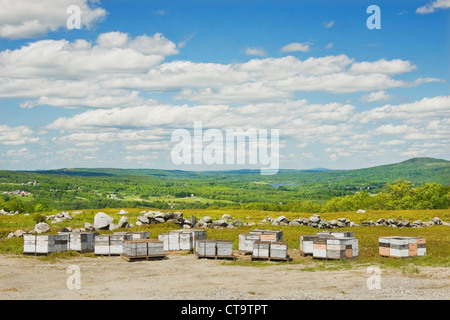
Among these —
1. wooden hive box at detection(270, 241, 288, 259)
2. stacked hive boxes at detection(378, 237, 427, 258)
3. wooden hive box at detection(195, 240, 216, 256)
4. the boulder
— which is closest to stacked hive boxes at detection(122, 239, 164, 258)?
wooden hive box at detection(195, 240, 216, 256)

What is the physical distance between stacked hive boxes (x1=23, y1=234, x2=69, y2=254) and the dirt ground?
93.4 inches

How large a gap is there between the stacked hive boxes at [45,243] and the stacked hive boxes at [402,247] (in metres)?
22.3

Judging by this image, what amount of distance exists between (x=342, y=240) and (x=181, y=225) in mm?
25258

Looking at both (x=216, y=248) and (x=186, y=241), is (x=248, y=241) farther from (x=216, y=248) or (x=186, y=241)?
(x=186, y=241)

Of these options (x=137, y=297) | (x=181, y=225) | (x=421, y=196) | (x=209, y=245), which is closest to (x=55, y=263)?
(x=209, y=245)

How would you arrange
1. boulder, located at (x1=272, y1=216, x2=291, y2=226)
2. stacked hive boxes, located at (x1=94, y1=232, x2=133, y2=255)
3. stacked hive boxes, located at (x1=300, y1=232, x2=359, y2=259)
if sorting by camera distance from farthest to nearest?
boulder, located at (x1=272, y1=216, x2=291, y2=226) → stacked hive boxes, located at (x1=94, y1=232, x2=133, y2=255) → stacked hive boxes, located at (x1=300, y1=232, x2=359, y2=259)

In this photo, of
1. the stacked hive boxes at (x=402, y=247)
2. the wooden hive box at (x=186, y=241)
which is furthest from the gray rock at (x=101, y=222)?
the stacked hive boxes at (x=402, y=247)

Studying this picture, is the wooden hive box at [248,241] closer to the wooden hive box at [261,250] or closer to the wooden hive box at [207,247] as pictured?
the wooden hive box at [261,250]

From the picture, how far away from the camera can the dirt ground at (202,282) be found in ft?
65.3

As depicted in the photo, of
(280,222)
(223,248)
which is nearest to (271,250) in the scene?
(223,248)

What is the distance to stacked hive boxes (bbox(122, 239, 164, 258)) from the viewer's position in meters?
30.2

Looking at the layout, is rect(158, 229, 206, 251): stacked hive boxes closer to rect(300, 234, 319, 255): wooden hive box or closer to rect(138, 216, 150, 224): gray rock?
rect(300, 234, 319, 255): wooden hive box
